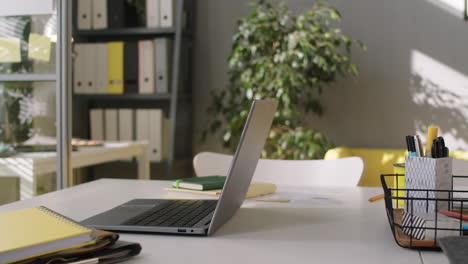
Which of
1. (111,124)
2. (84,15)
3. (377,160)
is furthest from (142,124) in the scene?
(377,160)

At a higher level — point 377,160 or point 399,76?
point 399,76

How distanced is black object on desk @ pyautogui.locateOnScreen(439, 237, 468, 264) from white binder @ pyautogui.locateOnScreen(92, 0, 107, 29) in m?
3.23

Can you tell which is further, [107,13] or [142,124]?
[107,13]

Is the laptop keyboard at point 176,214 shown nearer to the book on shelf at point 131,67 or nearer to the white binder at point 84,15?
the book on shelf at point 131,67

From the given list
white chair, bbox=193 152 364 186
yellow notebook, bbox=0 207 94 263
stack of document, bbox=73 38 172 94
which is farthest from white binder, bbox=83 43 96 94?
yellow notebook, bbox=0 207 94 263

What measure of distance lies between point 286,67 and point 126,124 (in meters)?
1.17

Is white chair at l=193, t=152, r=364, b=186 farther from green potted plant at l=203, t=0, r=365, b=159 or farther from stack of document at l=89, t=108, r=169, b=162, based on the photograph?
stack of document at l=89, t=108, r=169, b=162

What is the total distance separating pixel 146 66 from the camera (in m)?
3.47

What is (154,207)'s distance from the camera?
1053 millimetres

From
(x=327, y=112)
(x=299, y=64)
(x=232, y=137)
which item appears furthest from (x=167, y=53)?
(x=327, y=112)

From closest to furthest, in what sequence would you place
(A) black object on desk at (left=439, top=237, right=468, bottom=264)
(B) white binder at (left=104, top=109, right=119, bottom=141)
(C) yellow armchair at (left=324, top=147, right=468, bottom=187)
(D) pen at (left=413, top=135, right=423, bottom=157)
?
(A) black object on desk at (left=439, top=237, right=468, bottom=264), (D) pen at (left=413, top=135, right=423, bottom=157), (C) yellow armchair at (left=324, top=147, right=468, bottom=187), (B) white binder at (left=104, top=109, right=119, bottom=141)

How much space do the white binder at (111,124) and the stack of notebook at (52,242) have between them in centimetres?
282

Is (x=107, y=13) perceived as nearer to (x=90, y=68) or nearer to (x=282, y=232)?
(x=90, y=68)

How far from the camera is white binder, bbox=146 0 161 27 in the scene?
3457 mm
